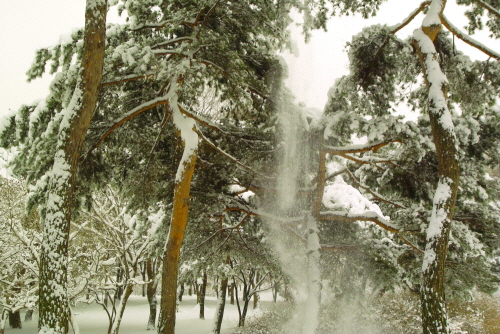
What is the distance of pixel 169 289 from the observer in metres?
7.67

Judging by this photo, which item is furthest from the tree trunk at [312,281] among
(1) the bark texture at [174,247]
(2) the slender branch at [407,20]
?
(2) the slender branch at [407,20]

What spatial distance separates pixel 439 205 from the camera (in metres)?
6.43

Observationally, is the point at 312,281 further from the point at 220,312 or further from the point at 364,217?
the point at 220,312

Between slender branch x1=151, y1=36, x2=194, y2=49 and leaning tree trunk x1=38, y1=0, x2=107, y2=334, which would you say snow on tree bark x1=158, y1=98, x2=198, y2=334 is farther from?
leaning tree trunk x1=38, y1=0, x2=107, y2=334

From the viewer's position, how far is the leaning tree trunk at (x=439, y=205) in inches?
239

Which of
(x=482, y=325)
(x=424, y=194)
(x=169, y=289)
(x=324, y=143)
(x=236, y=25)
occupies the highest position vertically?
(x=236, y=25)

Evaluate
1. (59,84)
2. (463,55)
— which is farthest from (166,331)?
(463,55)

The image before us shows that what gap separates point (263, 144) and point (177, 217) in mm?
3095

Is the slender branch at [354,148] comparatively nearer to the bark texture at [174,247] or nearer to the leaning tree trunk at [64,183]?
the bark texture at [174,247]

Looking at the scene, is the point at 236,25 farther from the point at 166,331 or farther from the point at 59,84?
the point at 166,331

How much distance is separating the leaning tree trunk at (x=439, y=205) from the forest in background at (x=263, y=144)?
0.02 metres

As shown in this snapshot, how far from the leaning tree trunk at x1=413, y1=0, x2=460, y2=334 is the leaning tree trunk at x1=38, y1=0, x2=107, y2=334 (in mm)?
5834

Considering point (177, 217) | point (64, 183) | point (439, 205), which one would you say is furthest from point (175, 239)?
point (439, 205)

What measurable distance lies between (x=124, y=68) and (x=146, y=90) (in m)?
1.17
